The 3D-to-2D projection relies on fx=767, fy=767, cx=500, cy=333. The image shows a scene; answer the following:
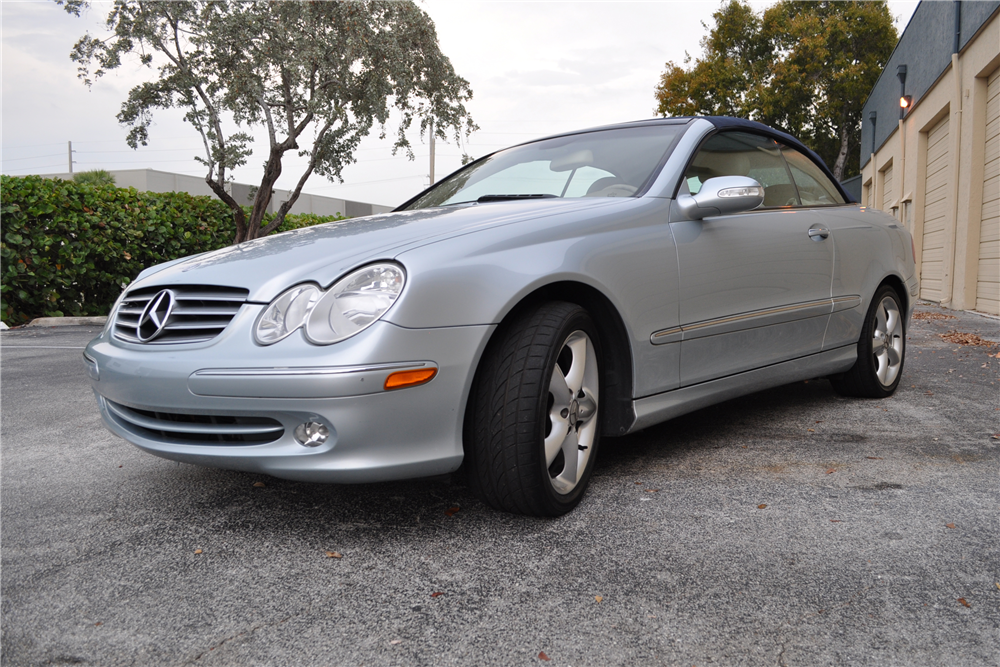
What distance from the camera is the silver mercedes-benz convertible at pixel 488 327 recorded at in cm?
207

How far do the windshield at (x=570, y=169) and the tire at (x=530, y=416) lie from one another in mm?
825

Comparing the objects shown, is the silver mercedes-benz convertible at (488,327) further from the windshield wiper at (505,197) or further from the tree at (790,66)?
the tree at (790,66)

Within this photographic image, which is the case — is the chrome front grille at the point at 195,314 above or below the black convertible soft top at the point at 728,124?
below

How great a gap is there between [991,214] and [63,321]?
39.1 feet

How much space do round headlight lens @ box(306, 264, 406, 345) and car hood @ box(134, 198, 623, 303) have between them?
44 millimetres

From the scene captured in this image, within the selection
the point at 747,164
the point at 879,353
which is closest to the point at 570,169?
the point at 747,164

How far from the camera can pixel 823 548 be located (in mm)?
2170

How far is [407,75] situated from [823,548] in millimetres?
15570

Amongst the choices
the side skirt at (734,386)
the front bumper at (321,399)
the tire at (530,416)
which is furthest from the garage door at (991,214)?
the front bumper at (321,399)

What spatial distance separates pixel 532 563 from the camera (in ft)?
6.85

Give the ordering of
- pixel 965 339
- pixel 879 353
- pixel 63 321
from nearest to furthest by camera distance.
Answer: pixel 879 353 → pixel 965 339 → pixel 63 321

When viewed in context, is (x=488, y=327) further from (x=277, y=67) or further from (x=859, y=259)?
(x=277, y=67)

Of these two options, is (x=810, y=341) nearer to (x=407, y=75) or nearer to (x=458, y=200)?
(x=458, y=200)

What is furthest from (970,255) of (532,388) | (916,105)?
(532,388)
